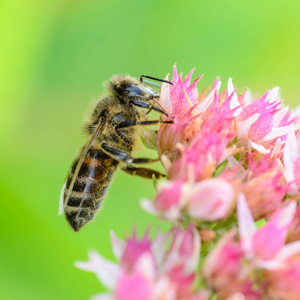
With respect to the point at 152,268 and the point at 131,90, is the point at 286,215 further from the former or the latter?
the point at 131,90

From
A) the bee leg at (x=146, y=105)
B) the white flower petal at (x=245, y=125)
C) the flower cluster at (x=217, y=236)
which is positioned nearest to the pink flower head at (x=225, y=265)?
the flower cluster at (x=217, y=236)

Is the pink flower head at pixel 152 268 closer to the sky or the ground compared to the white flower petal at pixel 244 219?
closer to the ground

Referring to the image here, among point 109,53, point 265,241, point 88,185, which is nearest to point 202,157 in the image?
point 265,241

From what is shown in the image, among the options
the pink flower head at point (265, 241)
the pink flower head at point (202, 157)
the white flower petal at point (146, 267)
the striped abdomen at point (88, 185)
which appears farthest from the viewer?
the striped abdomen at point (88, 185)

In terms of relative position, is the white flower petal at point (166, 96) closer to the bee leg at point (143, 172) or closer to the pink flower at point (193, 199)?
the bee leg at point (143, 172)

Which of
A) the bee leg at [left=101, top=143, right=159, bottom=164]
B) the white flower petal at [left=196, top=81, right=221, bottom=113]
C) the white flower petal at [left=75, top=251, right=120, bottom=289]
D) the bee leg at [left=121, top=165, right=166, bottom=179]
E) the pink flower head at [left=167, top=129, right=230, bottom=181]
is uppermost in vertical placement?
the white flower petal at [left=196, top=81, right=221, bottom=113]

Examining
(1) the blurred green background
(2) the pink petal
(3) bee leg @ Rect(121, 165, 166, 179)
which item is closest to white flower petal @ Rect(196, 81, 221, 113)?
(3) bee leg @ Rect(121, 165, 166, 179)

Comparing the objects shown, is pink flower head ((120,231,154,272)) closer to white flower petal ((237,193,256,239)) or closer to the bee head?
white flower petal ((237,193,256,239))

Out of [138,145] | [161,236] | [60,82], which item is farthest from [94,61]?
[161,236]
